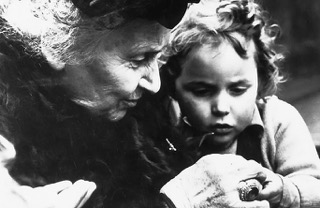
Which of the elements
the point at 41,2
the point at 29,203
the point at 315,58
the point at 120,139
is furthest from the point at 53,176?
the point at 315,58

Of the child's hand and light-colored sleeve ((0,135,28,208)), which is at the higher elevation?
light-colored sleeve ((0,135,28,208))

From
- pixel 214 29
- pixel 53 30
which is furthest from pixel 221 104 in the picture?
pixel 53 30

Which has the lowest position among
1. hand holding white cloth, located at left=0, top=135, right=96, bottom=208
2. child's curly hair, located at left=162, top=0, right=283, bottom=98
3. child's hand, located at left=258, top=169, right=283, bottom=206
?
child's hand, located at left=258, top=169, right=283, bottom=206

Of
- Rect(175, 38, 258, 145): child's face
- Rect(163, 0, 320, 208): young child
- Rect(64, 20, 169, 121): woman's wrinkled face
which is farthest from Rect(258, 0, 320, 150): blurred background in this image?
Rect(64, 20, 169, 121): woman's wrinkled face

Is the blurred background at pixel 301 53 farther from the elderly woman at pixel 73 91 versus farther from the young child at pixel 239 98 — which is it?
the elderly woman at pixel 73 91

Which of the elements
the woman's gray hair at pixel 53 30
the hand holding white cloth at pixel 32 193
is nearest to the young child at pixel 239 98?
the woman's gray hair at pixel 53 30

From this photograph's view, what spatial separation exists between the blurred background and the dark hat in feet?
1.17

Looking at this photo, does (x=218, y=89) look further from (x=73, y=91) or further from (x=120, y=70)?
(x=73, y=91)

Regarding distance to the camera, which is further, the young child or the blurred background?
the blurred background

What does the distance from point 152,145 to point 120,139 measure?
0.12 metres

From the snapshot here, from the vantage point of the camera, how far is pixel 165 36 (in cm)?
224

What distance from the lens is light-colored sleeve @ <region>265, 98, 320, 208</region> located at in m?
2.28

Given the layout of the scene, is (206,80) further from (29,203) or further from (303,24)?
(29,203)

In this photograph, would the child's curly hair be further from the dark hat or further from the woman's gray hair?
the woman's gray hair
